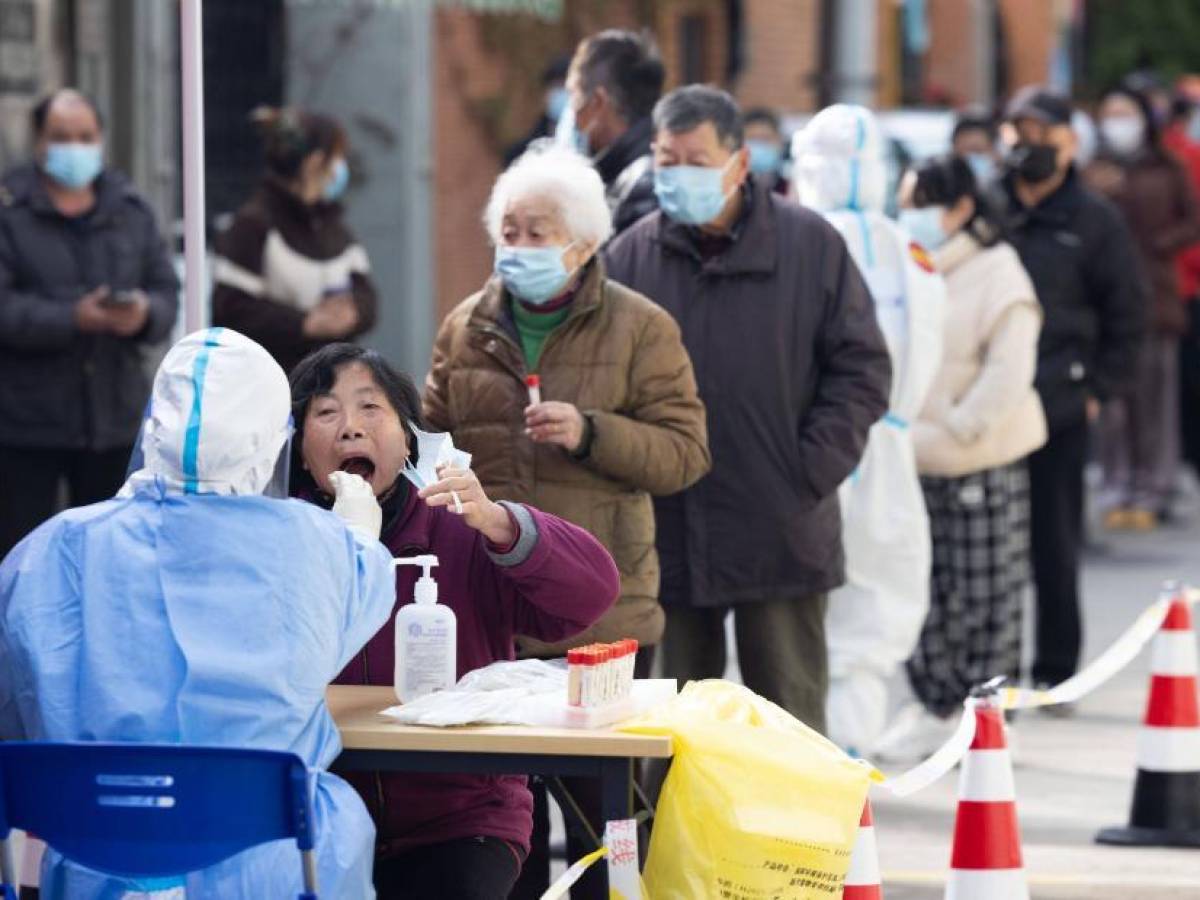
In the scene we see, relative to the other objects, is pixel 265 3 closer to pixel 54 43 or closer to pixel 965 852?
pixel 54 43

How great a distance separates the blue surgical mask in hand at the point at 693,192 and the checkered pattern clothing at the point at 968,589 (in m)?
2.59

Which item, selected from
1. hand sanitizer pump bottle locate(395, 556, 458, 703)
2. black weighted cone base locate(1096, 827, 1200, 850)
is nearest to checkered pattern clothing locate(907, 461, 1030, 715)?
black weighted cone base locate(1096, 827, 1200, 850)

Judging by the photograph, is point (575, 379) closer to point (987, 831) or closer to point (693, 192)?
point (693, 192)

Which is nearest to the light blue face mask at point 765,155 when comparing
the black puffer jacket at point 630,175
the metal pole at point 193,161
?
the black puffer jacket at point 630,175

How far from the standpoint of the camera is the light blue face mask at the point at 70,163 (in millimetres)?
9992

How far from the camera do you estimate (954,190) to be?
33.5 ft

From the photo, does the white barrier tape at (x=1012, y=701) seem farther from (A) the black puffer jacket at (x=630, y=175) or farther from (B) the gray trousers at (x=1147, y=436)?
(B) the gray trousers at (x=1147, y=436)

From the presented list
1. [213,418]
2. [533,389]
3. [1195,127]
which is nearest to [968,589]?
[533,389]

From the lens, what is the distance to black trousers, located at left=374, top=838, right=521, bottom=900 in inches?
215

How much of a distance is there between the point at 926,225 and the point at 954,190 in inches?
8.5

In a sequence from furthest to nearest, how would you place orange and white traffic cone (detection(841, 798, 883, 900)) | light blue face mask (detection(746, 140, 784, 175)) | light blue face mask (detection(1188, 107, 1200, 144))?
light blue face mask (detection(1188, 107, 1200, 144)), light blue face mask (detection(746, 140, 784, 175)), orange and white traffic cone (detection(841, 798, 883, 900))

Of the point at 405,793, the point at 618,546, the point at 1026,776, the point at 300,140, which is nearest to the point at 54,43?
the point at 300,140

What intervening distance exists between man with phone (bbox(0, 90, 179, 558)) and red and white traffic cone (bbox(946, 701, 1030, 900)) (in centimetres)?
392

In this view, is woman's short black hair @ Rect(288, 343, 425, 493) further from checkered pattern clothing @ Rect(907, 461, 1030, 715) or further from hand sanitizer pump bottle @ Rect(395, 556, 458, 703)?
checkered pattern clothing @ Rect(907, 461, 1030, 715)
